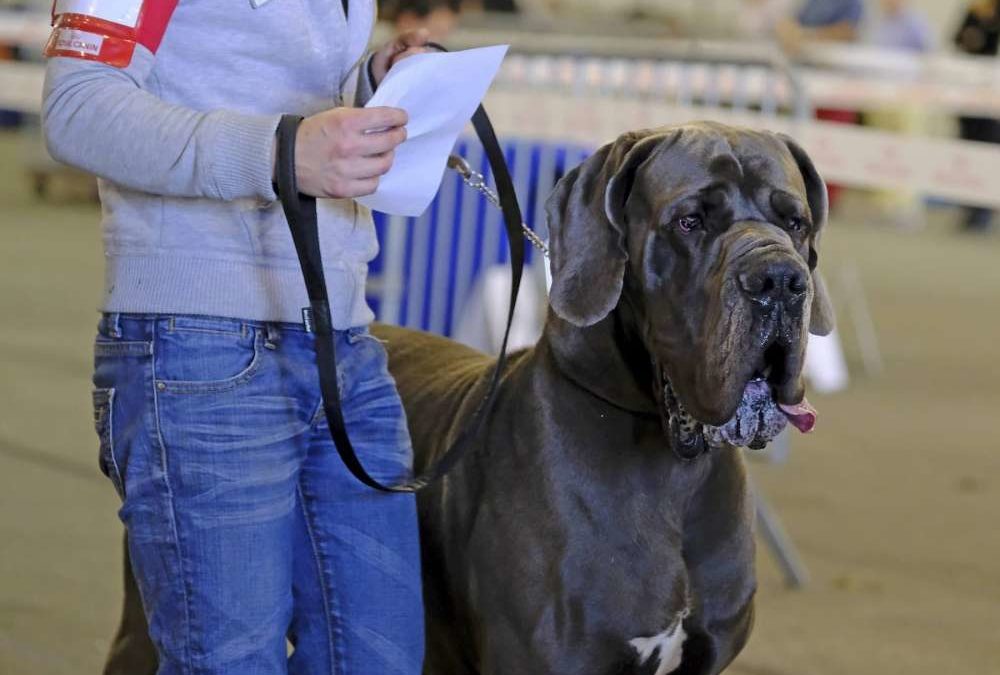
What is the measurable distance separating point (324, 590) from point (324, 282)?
51cm

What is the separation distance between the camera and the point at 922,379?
774 centimetres

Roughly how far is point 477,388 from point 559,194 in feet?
1.49

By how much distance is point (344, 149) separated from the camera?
78.3 inches

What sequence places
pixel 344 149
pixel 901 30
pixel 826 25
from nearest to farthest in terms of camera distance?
pixel 344 149, pixel 826 25, pixel 901 30

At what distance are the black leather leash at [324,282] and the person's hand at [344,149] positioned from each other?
21mm

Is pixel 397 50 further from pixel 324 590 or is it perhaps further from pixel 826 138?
pixel 826 138

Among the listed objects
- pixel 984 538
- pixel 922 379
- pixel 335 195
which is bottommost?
pixel 922 379

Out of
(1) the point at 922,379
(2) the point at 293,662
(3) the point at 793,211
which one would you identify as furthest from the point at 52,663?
(1) the point at 922,379

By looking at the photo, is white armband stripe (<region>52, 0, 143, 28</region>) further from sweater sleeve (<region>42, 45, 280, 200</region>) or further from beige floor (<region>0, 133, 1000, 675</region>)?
beige floor (<region>0, 133, 1000, 675</region>)

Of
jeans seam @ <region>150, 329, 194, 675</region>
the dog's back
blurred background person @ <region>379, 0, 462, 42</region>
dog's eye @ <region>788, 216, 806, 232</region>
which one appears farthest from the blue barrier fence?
jeans seam @ <region>150, 329, 194, 675</region>

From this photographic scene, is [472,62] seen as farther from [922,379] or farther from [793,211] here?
[922,379]

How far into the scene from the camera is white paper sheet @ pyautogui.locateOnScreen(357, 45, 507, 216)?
2.13 meters

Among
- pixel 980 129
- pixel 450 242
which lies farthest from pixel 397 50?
pixel 980 129

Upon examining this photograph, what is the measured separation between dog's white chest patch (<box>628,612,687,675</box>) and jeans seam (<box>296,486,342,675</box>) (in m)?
0.46
